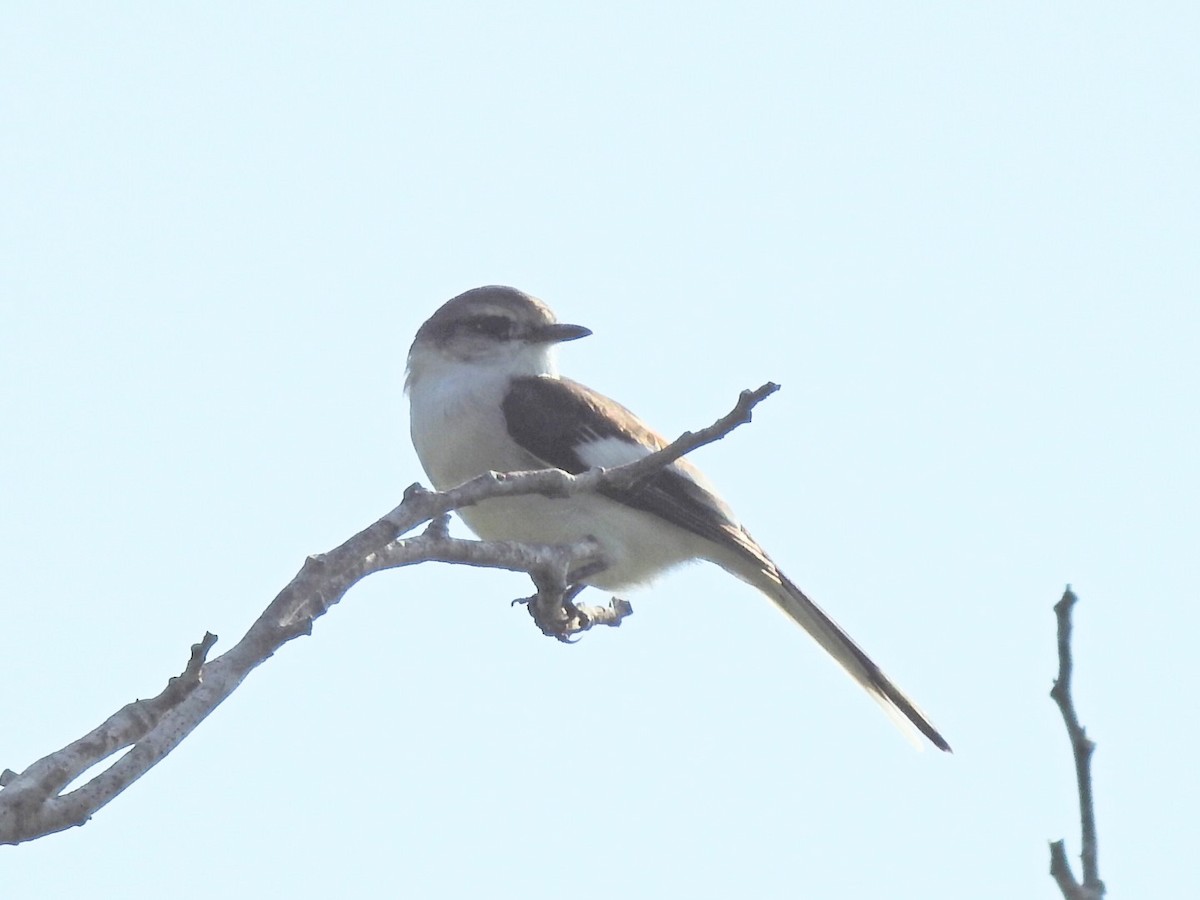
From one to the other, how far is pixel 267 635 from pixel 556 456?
186 inches

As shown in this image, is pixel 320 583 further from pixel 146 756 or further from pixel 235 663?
pixel 146 756

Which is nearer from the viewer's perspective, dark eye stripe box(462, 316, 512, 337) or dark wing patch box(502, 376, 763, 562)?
dark wing patch box(502, 376, 763, 562)

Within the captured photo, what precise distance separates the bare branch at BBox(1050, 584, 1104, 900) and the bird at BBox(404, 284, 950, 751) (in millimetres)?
5515

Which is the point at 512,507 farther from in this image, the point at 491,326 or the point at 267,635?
the point at 267,635

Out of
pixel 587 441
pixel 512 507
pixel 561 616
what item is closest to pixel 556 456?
pixel 587 441

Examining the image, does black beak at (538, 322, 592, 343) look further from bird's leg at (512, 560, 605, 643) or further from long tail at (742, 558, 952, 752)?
bird's leg at (512, 560, 605, 643)

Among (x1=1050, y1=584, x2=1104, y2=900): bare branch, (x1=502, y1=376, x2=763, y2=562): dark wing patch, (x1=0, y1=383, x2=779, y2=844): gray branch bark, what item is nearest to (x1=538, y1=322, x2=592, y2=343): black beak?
(x1=502, y1=376, x2=763, y2=562): dark wing patch

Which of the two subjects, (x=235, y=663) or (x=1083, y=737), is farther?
(x=235, y=663)

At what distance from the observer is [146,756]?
433 cm

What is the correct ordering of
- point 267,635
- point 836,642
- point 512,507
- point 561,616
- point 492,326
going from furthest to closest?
point 492,326, point 836,642, point 512,507, point 561,616, point 267,635

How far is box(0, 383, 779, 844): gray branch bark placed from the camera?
4.14 meters

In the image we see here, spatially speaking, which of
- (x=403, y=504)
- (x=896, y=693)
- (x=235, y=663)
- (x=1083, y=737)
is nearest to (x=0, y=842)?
(x=235, y=663)

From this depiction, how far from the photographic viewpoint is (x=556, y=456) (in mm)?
9266

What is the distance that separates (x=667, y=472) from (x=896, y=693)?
2000 millimetres
